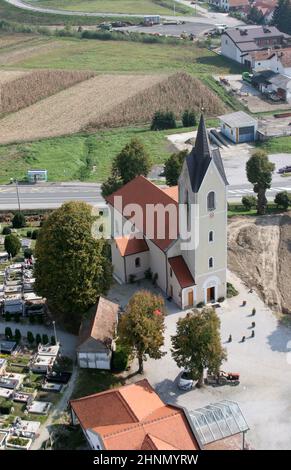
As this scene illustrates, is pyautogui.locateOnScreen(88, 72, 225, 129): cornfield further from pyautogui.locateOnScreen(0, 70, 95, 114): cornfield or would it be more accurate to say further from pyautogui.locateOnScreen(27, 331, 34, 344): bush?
pyautogui.locateOnScreen(27, 331, 34, 344): bush

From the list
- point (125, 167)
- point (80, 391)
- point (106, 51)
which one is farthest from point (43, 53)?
point (80, 391)

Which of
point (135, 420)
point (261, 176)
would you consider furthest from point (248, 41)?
point (135, 420)

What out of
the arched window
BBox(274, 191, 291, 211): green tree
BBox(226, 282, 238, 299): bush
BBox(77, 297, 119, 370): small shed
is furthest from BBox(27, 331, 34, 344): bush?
BBox(274, 191, 291, 211): green tree

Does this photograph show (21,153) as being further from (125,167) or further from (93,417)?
(93,417)

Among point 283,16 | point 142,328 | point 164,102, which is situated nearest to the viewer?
point 142,328

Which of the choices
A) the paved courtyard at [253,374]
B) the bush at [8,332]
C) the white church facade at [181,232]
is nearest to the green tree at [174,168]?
the white church facade at [181,232]

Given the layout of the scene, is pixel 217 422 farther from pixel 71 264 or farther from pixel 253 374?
pixel 71 264

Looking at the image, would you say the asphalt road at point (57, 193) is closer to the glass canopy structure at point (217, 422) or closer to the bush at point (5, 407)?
the bush at point (5, 407)
